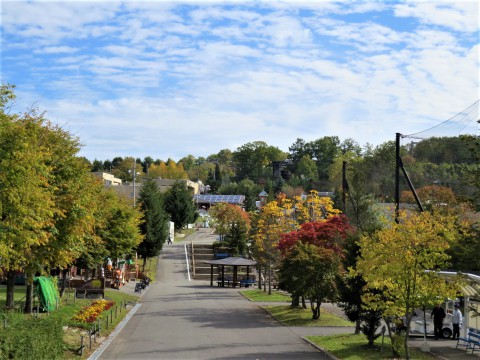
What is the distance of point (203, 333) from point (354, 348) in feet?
22.7

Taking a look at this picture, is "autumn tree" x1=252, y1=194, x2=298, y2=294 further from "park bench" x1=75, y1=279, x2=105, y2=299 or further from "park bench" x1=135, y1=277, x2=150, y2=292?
"park bench" x1=75, y1=279, x2=105, y2=299

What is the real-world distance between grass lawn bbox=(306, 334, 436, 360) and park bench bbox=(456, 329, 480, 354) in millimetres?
1600

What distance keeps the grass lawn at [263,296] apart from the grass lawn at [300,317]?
18.1 ft

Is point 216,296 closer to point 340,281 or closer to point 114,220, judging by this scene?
point 114,220

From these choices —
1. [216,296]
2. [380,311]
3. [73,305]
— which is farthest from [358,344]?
[216,296]

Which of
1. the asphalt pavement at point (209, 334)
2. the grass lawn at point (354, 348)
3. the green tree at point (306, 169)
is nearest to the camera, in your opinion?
the grass lawn at point (354, 348)

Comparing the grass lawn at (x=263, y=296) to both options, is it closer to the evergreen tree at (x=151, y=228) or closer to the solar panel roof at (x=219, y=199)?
the evergreen tree at (x=151, y=228)

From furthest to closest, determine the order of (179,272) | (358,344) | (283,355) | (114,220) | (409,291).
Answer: (179,272), (114,220), (358,344), (283,355), (409,291)

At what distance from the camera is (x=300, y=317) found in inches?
1248

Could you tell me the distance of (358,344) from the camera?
2264 cm

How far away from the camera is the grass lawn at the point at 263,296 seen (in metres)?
42.4

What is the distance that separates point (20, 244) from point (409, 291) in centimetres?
1160

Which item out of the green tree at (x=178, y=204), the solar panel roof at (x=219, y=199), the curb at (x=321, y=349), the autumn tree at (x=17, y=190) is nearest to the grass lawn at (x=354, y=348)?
the curb at (x=321, y=349)

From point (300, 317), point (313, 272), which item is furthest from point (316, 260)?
point (300, 317)
